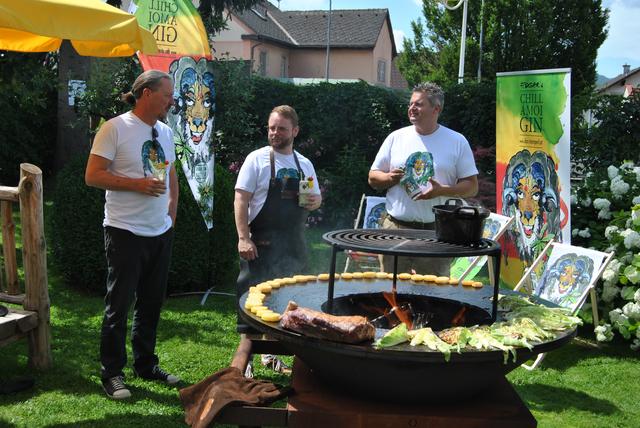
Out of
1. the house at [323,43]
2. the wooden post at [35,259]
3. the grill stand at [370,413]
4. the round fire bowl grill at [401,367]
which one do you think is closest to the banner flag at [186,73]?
the wooden post at [35,259]

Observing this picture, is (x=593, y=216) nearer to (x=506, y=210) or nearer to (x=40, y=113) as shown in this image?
(x=506, y=210)

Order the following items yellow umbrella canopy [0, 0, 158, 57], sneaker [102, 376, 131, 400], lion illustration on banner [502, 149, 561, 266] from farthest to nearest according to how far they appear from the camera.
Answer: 1. lion illustration on banner [502, 149, 561, 266]
2. sneaker [102, 376, 131, 400]
3. yellow umbrella canopy [0, 0, 158, 57]

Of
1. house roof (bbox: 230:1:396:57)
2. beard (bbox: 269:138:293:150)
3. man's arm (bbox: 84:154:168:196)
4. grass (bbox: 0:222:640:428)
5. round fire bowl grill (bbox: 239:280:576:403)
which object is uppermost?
house roof (bbox: 230:1:396:57)

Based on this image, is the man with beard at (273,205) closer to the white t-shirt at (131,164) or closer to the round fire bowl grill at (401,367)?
the white t-shirt at (131,164)

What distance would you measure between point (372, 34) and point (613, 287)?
38.1m

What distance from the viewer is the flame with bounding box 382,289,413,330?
301 cm

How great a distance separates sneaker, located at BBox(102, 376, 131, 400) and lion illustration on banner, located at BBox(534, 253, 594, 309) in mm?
3349

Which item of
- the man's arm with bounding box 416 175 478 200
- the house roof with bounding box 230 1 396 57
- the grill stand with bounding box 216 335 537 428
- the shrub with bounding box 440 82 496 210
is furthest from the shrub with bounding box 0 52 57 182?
the house roof with bounding box 230 1 396 57

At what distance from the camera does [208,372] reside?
186 inches

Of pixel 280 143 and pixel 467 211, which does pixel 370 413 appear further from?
pixel 280 143

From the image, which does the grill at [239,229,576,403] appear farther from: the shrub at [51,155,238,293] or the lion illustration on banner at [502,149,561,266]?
the shrub at [51,155,238,293]

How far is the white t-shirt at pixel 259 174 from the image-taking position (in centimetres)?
411

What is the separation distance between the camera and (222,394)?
2.64 m

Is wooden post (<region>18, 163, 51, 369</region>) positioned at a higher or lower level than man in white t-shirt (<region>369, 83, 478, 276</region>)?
lower
